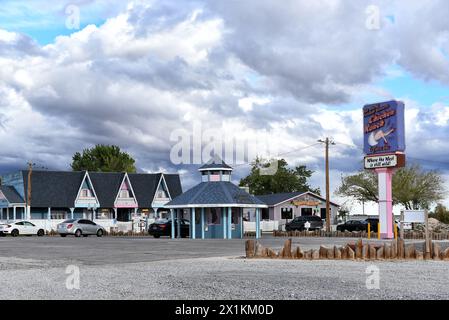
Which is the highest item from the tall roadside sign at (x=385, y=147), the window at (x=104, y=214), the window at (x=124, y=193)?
the tall roadside sign at (x=385, y=147)

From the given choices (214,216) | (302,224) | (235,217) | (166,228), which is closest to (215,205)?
(214,216)

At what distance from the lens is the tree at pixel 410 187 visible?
82500 millimetres

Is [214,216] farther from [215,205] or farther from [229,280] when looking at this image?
[229,280]

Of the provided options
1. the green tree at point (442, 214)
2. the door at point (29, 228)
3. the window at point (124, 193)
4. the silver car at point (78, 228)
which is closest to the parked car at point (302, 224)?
the green tree at point (442, 214)

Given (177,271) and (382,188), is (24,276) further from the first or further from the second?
(382,188)

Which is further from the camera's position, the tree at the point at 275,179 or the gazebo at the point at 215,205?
the tree at the point at 275,179

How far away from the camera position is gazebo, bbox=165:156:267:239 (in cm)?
4462

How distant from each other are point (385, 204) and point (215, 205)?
35.2 ft

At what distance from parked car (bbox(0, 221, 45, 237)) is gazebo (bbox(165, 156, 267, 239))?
13.5 metres

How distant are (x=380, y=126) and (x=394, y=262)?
23.4m

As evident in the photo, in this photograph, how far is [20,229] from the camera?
2098 inches

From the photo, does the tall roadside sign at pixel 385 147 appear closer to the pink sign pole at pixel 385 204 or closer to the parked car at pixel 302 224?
the pink sign pole at pixel 385 204

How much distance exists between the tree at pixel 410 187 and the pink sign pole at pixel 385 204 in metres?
41.6
